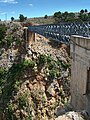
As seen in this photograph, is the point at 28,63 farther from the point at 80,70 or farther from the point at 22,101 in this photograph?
the point at 80,70

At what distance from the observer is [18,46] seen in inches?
2044

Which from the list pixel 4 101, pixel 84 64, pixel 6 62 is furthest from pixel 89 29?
pixel 6 62

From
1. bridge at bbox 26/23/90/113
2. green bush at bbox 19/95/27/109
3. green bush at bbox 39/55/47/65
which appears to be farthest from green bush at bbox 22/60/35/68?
bridge at bbox 26/23/90/113

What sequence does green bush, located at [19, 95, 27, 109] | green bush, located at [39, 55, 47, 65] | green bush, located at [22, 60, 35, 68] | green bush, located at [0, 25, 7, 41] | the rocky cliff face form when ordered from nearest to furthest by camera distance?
green bush, located at [19, 95, 27, 109] < the rocky cliff face < green bush, located at [22, 60, 35, 68] < green bush, located at [39, 55, 47, 65] < green bush, located at [0, 25, 7, 41]

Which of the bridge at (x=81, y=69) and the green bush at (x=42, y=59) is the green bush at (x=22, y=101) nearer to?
the green bush at (x=42, y=59)

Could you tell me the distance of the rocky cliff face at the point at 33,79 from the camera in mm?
43844

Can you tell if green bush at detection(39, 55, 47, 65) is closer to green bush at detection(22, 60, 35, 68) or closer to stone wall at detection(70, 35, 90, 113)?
green bush at detection(22, 60, 35, 68)

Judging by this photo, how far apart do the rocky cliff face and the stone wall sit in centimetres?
2230

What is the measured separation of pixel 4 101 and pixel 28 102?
13.9ft

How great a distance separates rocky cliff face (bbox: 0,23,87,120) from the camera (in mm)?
43844

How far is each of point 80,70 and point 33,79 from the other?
87.8 feet

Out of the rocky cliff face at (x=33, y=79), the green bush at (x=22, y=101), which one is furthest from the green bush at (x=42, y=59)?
the green bush at (x=22, y=101)

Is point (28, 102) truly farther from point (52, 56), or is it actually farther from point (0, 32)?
point (0, 32)

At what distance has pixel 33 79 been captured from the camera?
1831 inches
